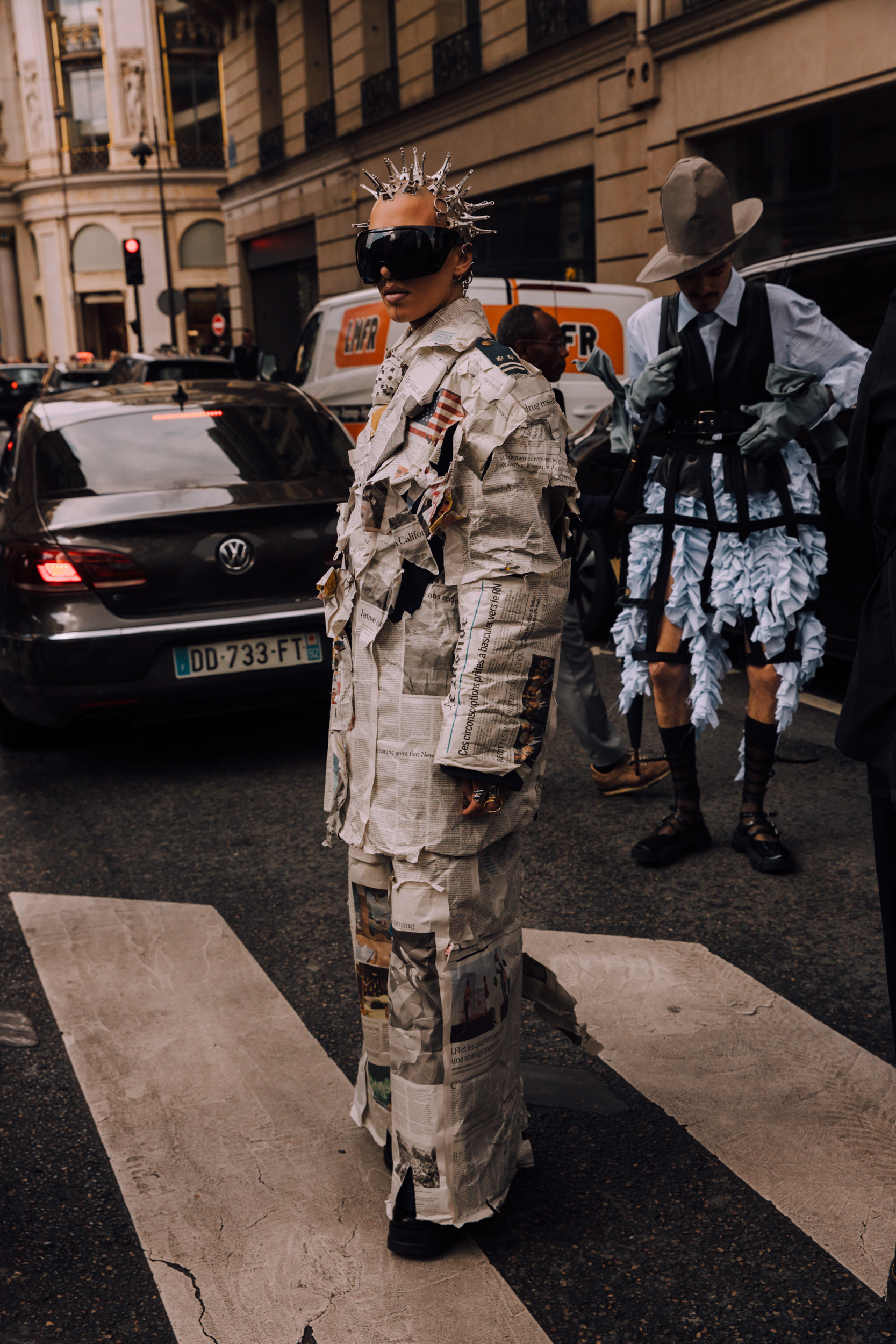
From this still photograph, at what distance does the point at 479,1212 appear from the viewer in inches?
93.0

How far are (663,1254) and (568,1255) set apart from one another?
171 millimetres

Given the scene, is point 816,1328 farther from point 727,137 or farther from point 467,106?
point 467,106

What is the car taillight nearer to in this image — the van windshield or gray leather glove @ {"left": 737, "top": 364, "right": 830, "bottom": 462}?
gray leather glove @ {"left": 737, "top": 364, "right": 830, "bottom": 462}

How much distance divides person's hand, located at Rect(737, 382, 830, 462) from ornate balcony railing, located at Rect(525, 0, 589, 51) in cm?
1304

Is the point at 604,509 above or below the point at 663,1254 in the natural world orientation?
above

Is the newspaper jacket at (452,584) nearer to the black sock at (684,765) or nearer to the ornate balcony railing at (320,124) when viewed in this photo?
the black sock at (684,765)

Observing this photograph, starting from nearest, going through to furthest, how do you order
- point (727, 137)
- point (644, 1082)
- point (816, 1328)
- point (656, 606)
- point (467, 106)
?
point (816, 1328) → point (644, 1082) → point (656, 606) → point (727, 137) → point (467, 106)

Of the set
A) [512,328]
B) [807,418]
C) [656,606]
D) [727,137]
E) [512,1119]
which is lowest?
[512,1119]

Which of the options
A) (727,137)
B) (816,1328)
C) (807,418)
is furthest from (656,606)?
(727,137)

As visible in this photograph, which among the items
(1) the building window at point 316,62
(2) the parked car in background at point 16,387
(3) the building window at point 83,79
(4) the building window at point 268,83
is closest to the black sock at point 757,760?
(1) the building window at point 316,62

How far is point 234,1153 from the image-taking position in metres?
2.71

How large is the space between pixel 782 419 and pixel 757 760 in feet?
3.59

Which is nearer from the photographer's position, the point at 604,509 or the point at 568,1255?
the point at 568,1255

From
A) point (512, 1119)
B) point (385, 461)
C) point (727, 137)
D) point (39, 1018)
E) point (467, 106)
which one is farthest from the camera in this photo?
point (467, 106)
